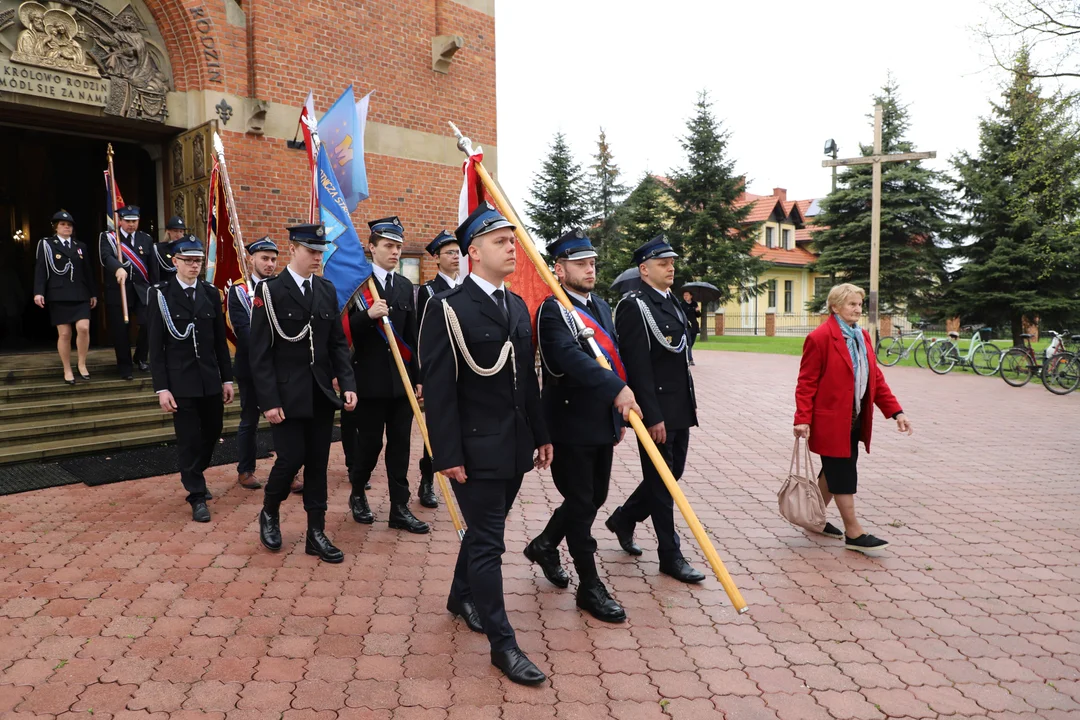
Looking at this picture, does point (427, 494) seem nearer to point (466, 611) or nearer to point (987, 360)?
point (466, 611)

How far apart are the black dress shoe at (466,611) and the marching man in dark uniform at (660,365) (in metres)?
1.28

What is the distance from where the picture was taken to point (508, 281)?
4.62 meters

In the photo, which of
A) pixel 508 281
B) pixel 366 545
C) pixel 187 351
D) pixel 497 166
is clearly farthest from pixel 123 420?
pixel 497 166

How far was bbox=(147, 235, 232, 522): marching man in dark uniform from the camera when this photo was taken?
5594 mm

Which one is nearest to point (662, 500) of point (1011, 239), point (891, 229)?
point (1011, 239)

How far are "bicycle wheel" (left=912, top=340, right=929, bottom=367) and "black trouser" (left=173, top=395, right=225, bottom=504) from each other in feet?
57.7

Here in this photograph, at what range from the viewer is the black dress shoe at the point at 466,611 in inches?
150

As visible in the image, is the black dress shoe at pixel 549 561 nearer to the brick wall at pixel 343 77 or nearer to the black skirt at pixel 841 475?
the black skirt at pixel 841 475

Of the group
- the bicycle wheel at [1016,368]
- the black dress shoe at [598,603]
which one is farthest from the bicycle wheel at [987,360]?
the black dress shoe at [598,603]

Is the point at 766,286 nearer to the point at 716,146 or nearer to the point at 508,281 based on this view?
the point at 716,146

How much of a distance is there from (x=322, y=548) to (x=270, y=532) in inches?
17.1

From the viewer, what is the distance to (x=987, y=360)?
17344 millimetres

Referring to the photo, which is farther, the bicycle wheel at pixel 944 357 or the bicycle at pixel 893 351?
the bicycle at pixel 893 351

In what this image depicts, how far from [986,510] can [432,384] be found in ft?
17.1
